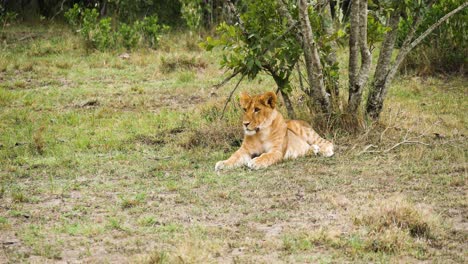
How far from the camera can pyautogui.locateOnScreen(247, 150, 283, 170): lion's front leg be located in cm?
804

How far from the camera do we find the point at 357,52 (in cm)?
922

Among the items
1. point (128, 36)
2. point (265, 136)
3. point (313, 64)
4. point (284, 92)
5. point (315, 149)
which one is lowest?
point (128, 36)

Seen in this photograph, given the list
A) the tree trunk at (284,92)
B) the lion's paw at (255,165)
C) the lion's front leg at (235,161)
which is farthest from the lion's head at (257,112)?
the tree trunk at (284,92)

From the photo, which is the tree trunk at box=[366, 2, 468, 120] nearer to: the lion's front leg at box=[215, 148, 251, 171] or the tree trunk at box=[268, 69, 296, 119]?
the tree trunk at box=[268, 69, 296, 119]

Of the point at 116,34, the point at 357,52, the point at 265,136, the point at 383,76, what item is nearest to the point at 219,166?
the point at 265,136

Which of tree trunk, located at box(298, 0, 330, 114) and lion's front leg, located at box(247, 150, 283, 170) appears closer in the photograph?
lion's front leg, located at box(247, 150, 283, 170)

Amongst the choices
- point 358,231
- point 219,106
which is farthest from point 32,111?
point 358,231

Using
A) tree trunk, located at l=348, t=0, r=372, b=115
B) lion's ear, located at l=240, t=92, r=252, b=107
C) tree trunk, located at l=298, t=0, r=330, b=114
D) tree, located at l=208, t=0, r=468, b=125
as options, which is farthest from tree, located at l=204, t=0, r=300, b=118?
tree trunk, located at l=348, t=0, r=372, b=115

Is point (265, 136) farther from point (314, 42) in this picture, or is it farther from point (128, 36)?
point (128, 36)

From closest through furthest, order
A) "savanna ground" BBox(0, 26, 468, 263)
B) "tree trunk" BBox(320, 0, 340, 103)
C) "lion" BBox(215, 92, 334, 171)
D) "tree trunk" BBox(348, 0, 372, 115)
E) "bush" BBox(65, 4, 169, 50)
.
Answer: "savanna ground" BBox(0, 26, 468, 263) < "lion" BBox(215, 92, 334, 171) < "tree trunk" BBox(348, 0, 372, 115) < "tree trunk" BBox(320, 0, 340, 103) < "bush" BBox(65, 4, 169, 50)

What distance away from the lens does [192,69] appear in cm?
1405

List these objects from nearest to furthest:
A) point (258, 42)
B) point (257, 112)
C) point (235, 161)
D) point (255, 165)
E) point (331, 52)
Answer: point (255, 165), point (235, 161), point (257, 112), point (258, 42), point (331, 52)

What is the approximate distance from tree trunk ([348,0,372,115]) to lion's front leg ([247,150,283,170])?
1430 mm

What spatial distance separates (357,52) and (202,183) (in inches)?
106
